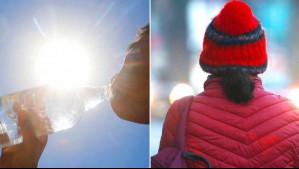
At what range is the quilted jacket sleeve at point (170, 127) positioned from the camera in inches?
46.6

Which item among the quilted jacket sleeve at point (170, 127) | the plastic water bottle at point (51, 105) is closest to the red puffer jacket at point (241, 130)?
the quilted jacket sleeve at point (170, 127)

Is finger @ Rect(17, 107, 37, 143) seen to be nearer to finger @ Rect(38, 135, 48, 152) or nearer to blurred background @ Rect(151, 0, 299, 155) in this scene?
finger @ Rect(38, 135, 48, 152)

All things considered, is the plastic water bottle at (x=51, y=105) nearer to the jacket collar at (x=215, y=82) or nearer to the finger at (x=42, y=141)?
the finger at (x=42, y=141)

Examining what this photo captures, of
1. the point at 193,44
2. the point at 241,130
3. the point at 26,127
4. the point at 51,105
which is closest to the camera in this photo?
the point at 241,130

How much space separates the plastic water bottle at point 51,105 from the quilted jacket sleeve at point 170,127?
0.44 meters

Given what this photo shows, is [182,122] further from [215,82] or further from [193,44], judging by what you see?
[193,44]

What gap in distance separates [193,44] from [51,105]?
83 cm

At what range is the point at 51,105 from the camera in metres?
1.73

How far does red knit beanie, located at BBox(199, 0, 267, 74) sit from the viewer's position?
3.79 feet

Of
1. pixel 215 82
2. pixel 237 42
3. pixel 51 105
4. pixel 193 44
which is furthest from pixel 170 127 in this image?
pixel 193 44

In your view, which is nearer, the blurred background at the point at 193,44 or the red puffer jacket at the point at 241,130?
the red puffer jacket at the point at 241,130

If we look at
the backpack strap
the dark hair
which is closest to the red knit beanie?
the dark hair

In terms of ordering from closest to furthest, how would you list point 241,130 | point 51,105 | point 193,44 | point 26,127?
point 241,130
point 26,127
point 51,105
point 193,44

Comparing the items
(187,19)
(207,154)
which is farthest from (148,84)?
(187,19)
